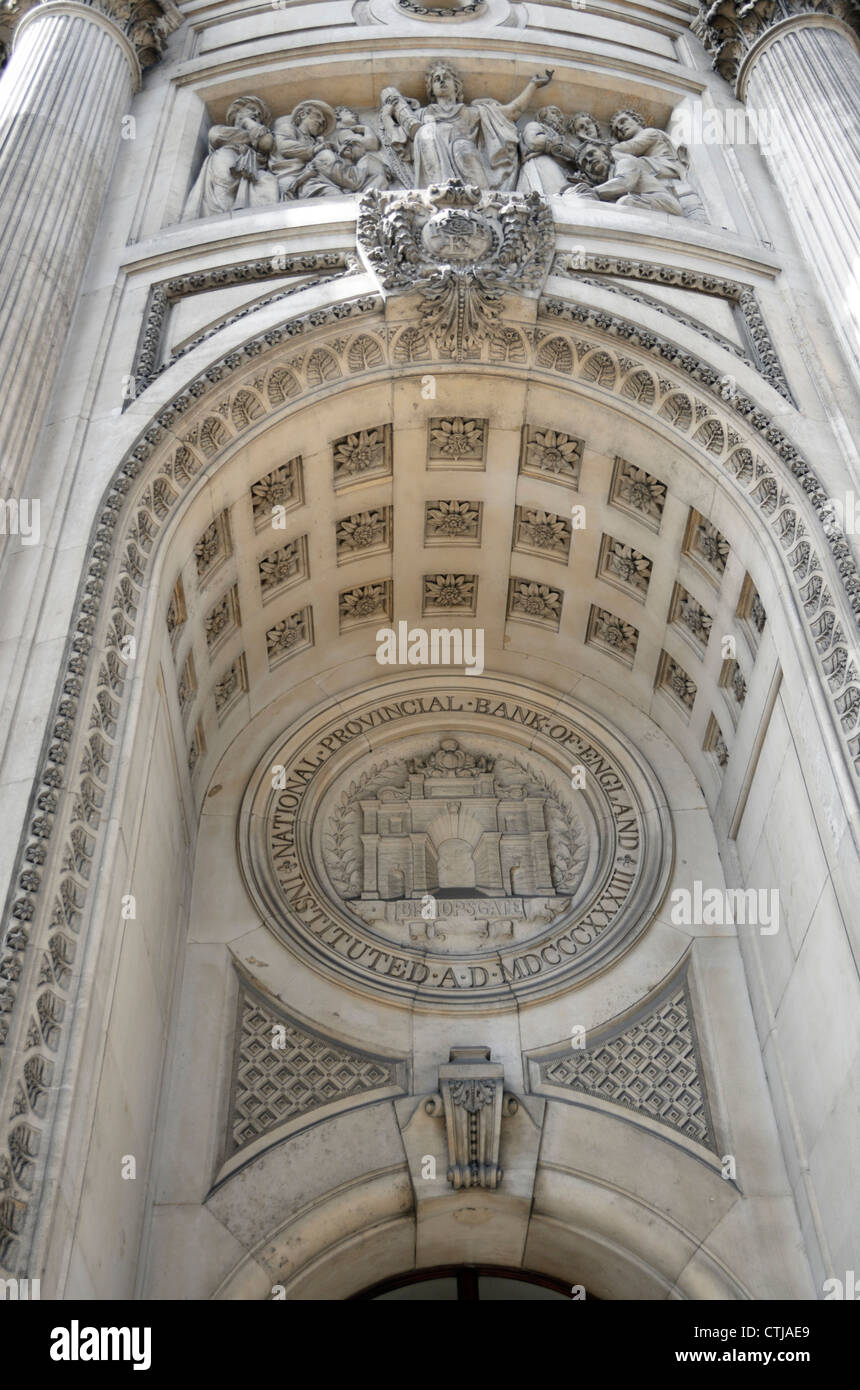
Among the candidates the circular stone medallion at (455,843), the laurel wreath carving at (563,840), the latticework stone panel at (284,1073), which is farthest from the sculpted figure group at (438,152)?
the latticework stone panel at (284,1073)

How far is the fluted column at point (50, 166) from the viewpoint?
32.7 feet

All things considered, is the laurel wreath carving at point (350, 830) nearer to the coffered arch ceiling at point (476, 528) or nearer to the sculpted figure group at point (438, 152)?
the coffered arch ceiling at point (476, 528)

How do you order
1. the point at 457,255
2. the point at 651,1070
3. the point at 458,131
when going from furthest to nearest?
the point at 458,131
the point at 457,255
the point at 651,1070

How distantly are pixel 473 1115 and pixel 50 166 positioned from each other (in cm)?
894

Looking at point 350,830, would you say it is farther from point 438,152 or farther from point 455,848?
point 438,152

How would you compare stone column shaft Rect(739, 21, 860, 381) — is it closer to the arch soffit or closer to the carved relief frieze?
the arch soffit

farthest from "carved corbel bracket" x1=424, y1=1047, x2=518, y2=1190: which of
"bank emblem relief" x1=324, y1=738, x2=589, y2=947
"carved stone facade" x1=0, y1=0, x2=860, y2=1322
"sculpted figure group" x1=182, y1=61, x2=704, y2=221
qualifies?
"sculpted figure group" x1=182, y1=61, x2=704, y2=221

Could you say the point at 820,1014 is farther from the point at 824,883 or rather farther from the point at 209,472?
the point at 209,472

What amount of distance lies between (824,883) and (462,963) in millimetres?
3296

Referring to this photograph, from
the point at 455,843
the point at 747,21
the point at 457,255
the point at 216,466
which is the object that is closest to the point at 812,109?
the point at 747,21

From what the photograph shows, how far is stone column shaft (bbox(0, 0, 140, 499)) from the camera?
9930mm

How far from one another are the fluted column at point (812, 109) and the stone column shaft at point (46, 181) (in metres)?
6.63

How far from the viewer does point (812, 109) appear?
1291 centimetres

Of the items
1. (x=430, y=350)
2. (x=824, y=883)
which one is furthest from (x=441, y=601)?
(x=824, y=883)
